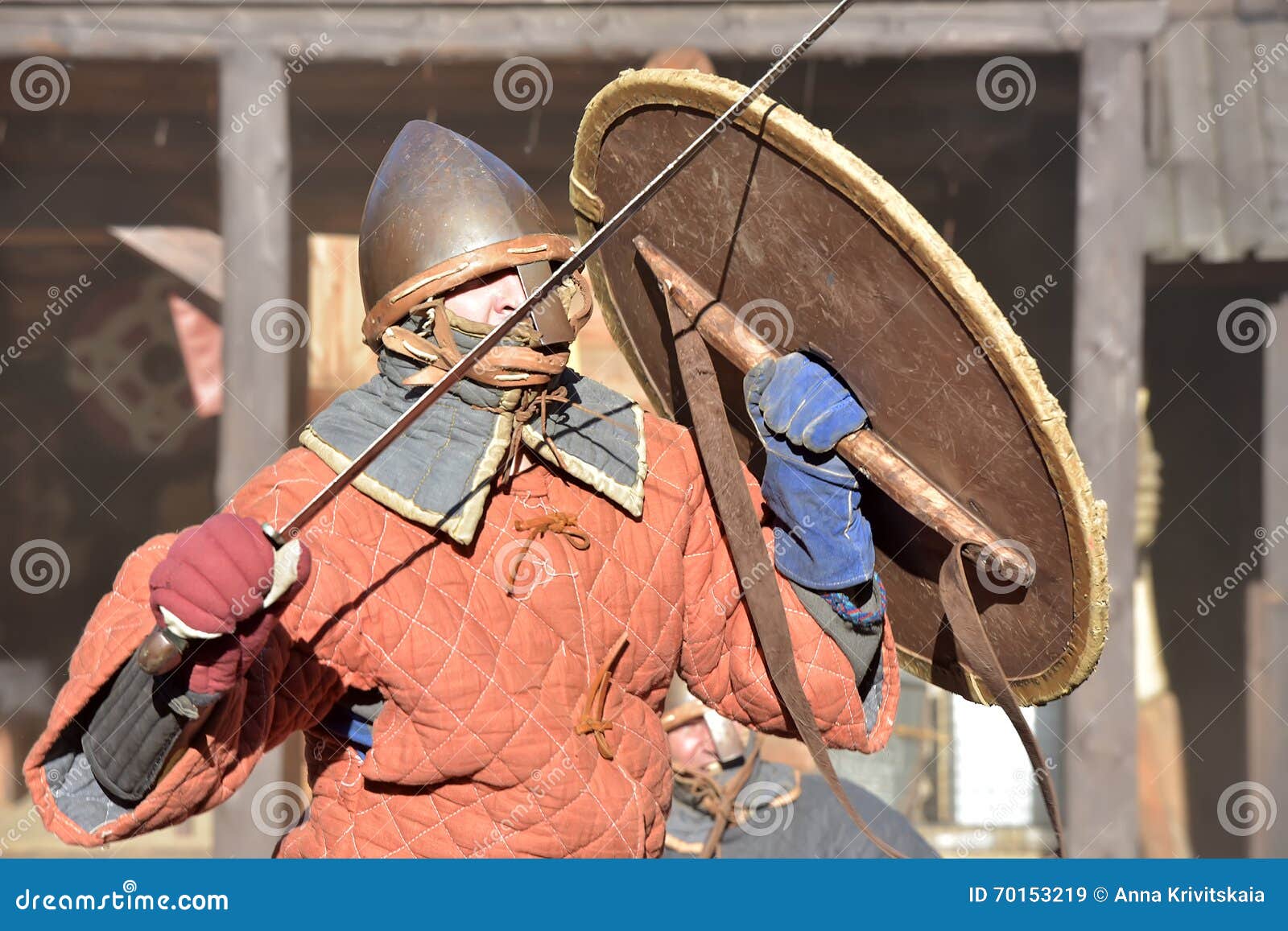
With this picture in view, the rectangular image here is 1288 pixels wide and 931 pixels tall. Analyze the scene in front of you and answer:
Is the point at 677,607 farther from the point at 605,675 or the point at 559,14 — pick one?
the point at 559,14

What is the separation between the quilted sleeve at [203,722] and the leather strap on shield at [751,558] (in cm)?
64

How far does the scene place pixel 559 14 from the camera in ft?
15.3

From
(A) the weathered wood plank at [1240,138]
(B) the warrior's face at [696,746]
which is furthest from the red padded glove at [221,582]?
(A) the weathered wood plank at [1240,138]

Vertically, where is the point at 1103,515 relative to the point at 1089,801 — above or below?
below

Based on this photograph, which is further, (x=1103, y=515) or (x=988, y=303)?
(x=1103, y=515)

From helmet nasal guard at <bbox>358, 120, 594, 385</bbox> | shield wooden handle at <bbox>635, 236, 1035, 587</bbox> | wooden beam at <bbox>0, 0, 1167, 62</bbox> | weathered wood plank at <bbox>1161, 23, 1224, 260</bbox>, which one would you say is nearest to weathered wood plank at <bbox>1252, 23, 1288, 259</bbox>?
weathered wood plank at <bbox>1161, 23, 1224, 260</bbox>

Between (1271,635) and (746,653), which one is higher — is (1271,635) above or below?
above

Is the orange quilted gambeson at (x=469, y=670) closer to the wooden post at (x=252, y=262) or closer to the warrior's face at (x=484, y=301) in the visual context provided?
the warrior's face at (x=484, y=301)

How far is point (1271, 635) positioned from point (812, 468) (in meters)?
3.97

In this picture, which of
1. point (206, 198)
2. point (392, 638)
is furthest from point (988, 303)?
point (206, 198)

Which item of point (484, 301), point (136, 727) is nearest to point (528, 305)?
point (484, 301)

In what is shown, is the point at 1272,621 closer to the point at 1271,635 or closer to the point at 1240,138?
the point at 1271,635

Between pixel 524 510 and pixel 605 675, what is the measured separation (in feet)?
0.97

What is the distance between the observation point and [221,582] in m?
1.81
